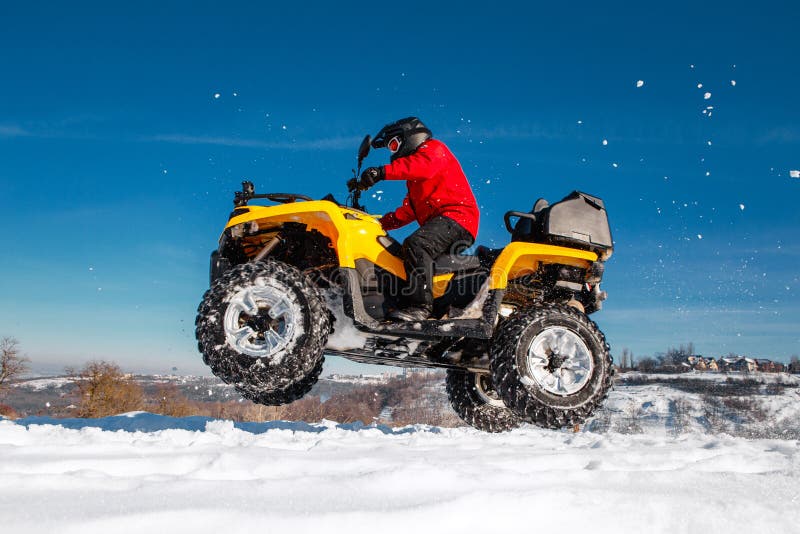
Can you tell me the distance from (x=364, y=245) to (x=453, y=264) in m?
0.85

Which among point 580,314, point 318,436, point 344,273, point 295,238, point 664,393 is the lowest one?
point 664,393

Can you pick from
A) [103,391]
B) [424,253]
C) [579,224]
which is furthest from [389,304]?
[103,391]

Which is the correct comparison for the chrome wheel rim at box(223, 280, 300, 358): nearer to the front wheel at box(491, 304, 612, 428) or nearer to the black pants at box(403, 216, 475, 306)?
the black pants at box(403, 216, 475, 306)

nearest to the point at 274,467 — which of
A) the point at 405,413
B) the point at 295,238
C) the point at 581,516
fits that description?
the point at 581,516

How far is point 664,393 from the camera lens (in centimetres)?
8588

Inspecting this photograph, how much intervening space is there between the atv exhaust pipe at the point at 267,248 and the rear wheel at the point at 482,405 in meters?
2.74

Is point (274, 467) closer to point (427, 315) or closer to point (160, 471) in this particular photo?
point (160, 471)

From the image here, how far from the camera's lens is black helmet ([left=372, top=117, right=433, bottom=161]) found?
17.3 ft

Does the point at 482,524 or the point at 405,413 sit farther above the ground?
the point at 482,524

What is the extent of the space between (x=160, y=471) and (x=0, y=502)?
74 centimetres

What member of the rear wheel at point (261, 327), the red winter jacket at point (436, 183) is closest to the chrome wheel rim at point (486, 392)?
the red winter jacket at point (436, 183)

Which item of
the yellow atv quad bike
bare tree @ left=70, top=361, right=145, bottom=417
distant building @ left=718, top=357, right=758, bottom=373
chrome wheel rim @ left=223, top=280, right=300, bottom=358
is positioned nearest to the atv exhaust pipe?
the yellow atv quad bike

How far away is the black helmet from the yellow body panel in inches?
29.9

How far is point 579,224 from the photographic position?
16.4ft
